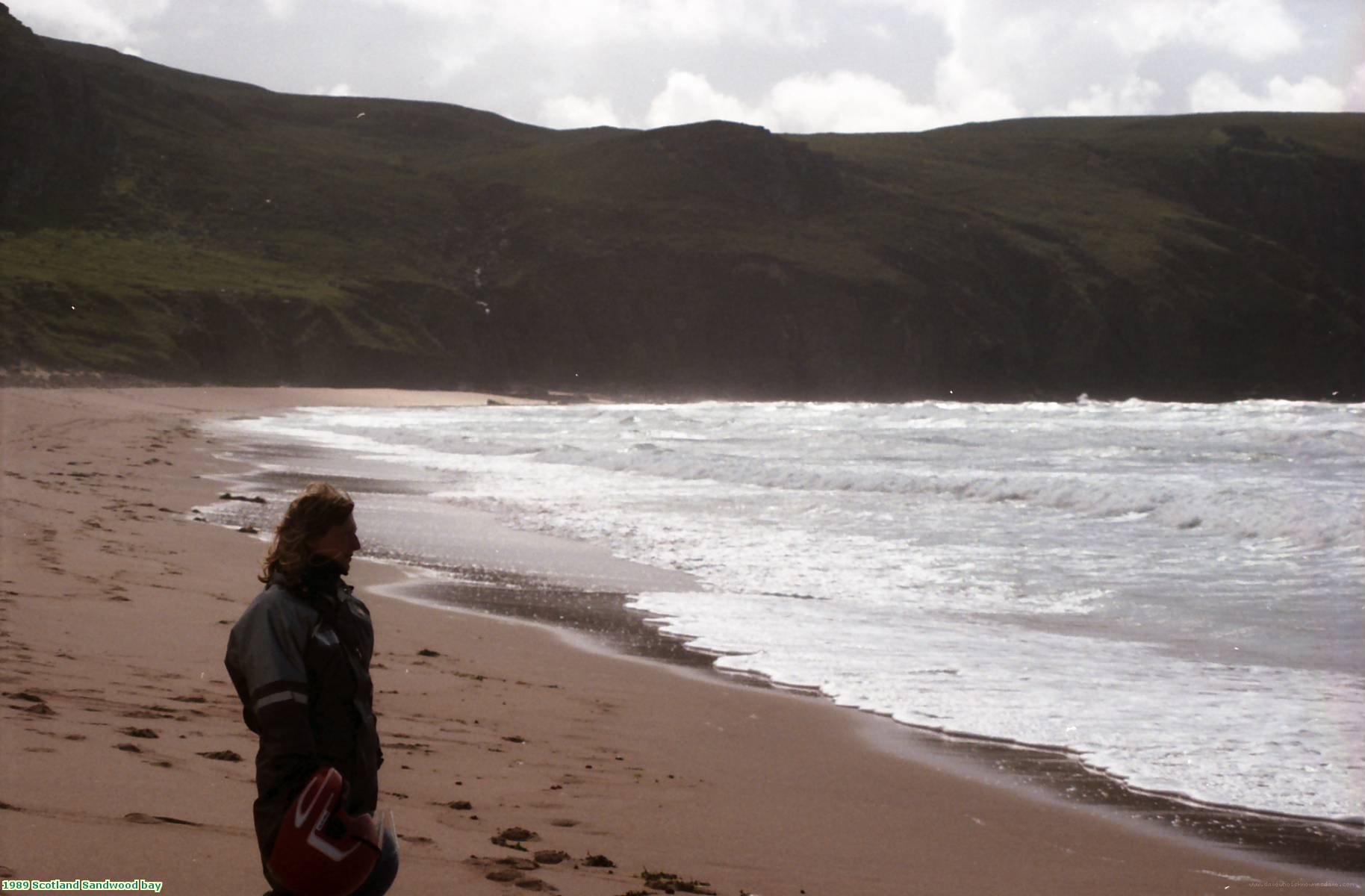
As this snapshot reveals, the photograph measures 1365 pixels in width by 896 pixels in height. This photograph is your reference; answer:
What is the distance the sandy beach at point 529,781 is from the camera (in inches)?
156

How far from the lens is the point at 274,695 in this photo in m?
2.85

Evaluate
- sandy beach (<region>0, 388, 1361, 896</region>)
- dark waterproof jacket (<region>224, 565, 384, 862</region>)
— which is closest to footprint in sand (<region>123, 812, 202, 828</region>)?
sandy beach (<region>0, 388, 1361, 896</region>)

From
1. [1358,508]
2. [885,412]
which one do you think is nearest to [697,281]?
[885,412]

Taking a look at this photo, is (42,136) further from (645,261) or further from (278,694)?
(278,694)

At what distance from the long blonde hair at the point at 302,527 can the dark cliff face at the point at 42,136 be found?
3290 inches

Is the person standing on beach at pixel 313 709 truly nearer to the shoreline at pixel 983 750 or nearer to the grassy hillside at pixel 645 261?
the shoreline at pixel 983 750

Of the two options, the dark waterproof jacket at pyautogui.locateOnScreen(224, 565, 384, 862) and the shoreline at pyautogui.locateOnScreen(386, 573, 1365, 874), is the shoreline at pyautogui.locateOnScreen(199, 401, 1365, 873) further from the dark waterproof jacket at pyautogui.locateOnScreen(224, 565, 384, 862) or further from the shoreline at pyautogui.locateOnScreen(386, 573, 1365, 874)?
the dark waterproof jacket at pyautogui.locateOnScreen(224, 565, 384, 862)

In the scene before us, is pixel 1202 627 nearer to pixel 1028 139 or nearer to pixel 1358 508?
pixel 1358 508

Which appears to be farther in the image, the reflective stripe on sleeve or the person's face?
the person's face

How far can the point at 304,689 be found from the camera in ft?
9.45

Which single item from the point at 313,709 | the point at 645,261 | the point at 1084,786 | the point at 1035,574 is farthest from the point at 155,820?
the point at 645,261

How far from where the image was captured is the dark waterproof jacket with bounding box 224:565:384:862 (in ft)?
9.35

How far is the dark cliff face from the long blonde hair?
83.6m

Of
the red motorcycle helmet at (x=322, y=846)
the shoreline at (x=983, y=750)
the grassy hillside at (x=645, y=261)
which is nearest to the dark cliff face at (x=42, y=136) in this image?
the grassy hillside at (x=645, y=261)
